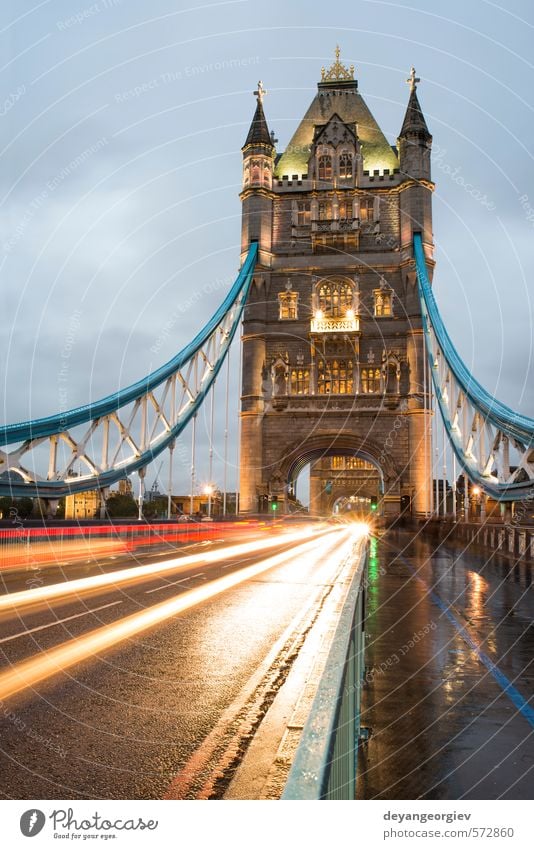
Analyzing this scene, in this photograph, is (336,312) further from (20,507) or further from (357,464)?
(20,507)

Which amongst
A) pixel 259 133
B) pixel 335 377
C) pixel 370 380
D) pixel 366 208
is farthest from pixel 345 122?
pixel 370 380

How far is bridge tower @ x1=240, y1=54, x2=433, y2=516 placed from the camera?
59656 millimetres

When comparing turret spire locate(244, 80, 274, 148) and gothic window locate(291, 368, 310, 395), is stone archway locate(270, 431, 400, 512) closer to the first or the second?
gothic window locate(291, 368, 310, 395)

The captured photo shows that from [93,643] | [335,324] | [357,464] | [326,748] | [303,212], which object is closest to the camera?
[326,748]

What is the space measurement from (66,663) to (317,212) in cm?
6179

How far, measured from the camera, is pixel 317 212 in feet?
215

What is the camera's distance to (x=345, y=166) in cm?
6644

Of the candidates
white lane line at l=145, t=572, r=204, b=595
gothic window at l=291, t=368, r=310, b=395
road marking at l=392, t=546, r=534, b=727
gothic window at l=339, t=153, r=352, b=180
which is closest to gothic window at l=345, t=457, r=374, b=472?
gothic window at l=291, t=368, r=310, b=395

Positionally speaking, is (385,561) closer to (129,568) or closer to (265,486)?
(129,568)

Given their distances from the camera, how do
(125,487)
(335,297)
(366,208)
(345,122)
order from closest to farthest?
(335,297) < (366,208) < (345,122) < (125,487)

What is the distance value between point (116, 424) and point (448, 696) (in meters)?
30.3

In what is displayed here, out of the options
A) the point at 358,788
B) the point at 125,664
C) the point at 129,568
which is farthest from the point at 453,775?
the point at 129,568

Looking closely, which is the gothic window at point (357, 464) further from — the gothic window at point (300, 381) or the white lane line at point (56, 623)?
the white lane line at point (56, 623)

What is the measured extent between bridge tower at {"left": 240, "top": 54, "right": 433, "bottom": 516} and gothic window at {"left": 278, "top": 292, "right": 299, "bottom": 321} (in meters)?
0.09
